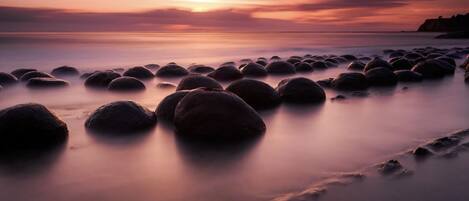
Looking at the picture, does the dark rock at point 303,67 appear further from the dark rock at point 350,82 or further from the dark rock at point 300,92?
the dark rock at point 300,92

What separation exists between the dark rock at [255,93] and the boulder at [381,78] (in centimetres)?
285

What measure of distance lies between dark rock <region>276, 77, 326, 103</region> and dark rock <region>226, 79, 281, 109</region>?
0.95 ft

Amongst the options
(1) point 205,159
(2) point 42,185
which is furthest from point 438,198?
(2) point 42,185

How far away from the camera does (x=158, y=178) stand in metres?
2.94

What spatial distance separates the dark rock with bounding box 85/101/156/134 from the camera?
4211mm

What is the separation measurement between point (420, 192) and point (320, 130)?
191 cm

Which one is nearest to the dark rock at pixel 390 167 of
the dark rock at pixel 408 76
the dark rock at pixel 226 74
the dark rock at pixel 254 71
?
the dark rock at pixel 408 76

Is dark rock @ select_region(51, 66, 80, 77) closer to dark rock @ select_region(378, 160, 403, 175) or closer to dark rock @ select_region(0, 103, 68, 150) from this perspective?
dark rock @ select_region(0, 103, 68, 150)

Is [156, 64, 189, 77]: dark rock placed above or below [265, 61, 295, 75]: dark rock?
below

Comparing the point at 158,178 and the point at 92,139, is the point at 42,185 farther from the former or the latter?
the point at 92,139

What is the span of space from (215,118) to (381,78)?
4.86 m

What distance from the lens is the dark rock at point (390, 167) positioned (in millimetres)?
2941

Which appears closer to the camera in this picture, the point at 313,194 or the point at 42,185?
the point at 313,194

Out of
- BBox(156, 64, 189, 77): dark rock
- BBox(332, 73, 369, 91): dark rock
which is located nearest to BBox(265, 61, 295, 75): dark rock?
BBox(156, 64, 189, 77): dark rock
